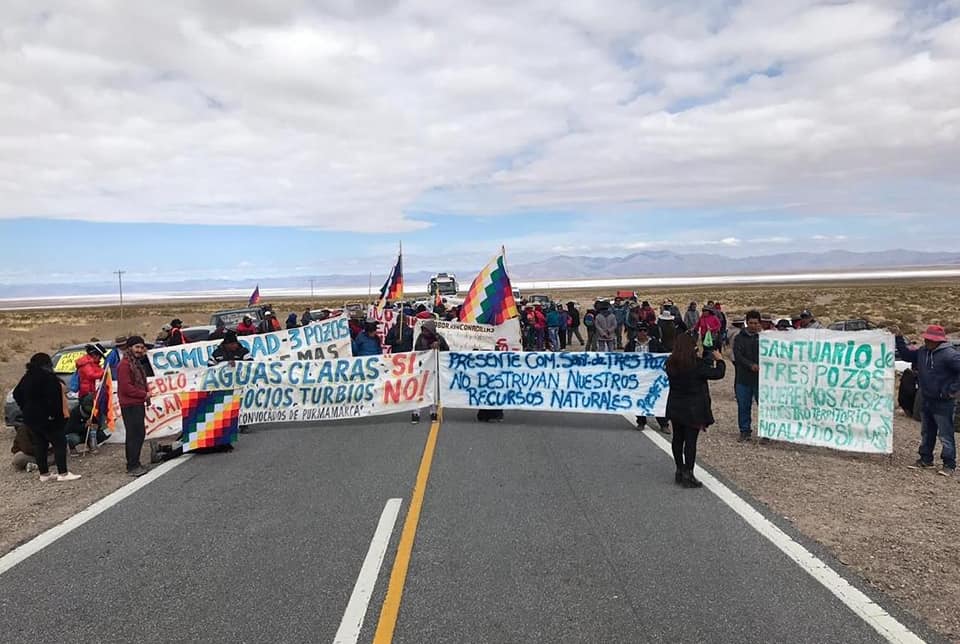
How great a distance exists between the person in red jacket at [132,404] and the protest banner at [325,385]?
7.91 ft

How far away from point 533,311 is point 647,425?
977cm

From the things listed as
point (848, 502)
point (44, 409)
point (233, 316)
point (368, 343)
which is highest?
point (233, 316)

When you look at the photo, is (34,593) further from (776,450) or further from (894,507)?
(776,450)

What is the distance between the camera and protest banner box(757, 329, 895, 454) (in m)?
9.45

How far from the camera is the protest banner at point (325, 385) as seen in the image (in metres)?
11.9

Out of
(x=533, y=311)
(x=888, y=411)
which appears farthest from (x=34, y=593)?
(x=533, y=311)

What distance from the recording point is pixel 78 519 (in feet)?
23.3

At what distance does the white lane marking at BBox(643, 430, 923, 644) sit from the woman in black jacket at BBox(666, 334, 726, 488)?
1.17 ft

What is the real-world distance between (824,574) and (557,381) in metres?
6.72

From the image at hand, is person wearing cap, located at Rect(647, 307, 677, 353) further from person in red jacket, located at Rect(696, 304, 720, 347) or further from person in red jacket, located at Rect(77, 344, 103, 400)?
person in red jacket, located at Rect(77, 344, 103, 400)

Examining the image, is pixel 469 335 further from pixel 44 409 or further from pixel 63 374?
pixel 63 374

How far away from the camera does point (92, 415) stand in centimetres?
1080

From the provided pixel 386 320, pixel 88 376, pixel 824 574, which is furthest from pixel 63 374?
pixel 824 574

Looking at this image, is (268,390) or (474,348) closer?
(268,390)
